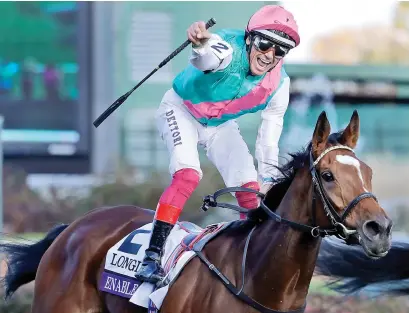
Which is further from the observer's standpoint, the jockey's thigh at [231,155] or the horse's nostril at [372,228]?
the jockey's thigh at [231,155]

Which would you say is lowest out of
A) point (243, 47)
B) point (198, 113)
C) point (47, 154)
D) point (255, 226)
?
point (47, 154)

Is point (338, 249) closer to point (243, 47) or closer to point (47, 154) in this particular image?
point (243, 47)

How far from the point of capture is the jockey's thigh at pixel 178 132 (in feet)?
16.8

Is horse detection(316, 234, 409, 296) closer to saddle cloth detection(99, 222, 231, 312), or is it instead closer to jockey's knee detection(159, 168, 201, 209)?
saddle cloth detection(99, 222, 231, 312)

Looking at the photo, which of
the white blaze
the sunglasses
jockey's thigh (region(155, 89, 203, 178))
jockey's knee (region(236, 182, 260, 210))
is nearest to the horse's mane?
the white blaze

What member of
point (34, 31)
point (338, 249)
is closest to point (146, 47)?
point (34, 31)

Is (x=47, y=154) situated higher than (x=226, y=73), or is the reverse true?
(x=226, y=73)

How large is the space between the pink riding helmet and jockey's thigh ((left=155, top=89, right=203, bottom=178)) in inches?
21.8

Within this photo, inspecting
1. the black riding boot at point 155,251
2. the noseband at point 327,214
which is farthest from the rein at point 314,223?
the black riding boot at point 155,251

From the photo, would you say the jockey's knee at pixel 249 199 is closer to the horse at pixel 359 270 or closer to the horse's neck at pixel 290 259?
the horse's neck at pixel 290 259

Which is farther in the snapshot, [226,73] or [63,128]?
[63,128]

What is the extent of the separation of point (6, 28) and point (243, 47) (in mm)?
7710

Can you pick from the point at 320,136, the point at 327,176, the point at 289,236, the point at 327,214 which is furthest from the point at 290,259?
the point at 320,136

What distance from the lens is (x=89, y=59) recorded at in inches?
482
